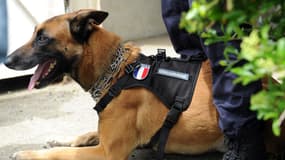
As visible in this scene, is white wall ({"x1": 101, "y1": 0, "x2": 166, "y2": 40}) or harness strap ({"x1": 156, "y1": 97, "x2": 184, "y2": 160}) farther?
white wall ({"x1": 101, "y1": 0, "x2": 166, "y2": 40})

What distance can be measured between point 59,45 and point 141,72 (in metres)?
0.42

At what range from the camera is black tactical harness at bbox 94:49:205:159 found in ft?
7.36

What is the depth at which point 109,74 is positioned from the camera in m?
2.32

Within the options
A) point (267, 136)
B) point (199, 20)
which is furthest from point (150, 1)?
point (199, 20)

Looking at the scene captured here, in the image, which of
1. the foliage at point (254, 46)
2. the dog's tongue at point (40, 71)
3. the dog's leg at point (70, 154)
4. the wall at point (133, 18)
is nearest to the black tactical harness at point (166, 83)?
the dog's leg at point (70, 154)

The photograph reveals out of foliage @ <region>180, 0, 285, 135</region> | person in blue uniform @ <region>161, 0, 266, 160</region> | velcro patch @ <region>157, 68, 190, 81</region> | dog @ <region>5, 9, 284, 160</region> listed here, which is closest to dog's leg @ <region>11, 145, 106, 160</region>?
dog @ <region>5, 9, 284, 160</region>

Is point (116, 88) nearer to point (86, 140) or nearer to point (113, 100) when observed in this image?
point (113, 100)

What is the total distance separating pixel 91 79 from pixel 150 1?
251 cm

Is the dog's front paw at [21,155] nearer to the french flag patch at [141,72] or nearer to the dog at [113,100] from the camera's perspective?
the dog at [113,100]

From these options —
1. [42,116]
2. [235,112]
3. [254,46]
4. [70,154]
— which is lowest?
[42,116]

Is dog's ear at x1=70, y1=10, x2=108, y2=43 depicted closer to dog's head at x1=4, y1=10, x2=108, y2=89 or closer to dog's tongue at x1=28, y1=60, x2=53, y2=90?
dog's head at x1=4, y1=10, x2=108, y2=89

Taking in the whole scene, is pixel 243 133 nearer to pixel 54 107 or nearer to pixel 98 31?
pixel 98 31

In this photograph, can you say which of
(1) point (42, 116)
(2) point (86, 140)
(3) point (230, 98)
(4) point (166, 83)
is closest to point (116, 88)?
(4) point (166, 83)

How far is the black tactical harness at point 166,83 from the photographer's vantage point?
224 cm
